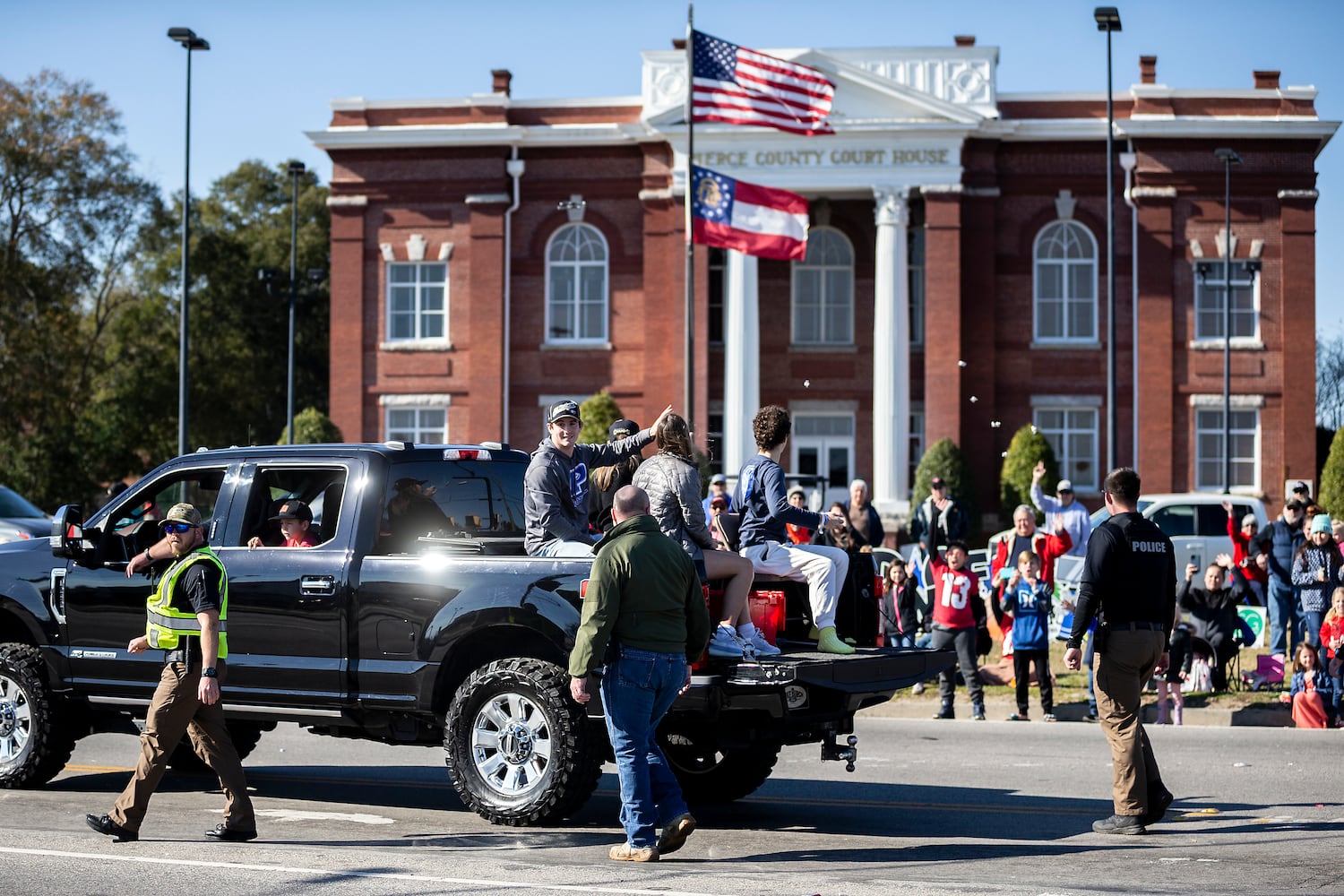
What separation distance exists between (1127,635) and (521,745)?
3.39 meters

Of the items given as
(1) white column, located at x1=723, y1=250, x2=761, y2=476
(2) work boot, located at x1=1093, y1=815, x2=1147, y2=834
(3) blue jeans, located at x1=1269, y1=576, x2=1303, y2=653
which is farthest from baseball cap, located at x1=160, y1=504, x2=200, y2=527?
(1) white column, located at x1=723, y1=250, x2=761, y2=476

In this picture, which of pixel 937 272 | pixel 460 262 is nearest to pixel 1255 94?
pixel 937 272

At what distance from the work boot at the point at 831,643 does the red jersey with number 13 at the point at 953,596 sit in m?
7.30

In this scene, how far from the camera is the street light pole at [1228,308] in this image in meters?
37.7

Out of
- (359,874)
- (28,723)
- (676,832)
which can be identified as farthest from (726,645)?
(28,723)

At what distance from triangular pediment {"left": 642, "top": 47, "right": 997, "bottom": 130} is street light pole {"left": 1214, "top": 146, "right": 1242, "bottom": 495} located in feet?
17.8

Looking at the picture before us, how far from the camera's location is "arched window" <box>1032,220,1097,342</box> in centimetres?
4047

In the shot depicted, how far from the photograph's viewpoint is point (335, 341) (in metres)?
42.3

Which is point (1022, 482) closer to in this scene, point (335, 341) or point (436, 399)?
point (436, 399)

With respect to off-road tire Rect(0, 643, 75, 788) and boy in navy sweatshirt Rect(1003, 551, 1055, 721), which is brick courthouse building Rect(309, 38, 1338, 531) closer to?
boy in navy sweatshirt Rect(1003, 551, 1055, 721)

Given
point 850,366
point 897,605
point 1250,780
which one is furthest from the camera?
point 850,366

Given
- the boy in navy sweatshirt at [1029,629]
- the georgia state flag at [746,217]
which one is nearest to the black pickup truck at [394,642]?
the boy in navy sweatshirt at [1029,629]

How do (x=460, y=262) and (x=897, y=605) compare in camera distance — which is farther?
(x=460, y=262)

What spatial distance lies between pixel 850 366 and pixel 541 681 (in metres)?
32.6
